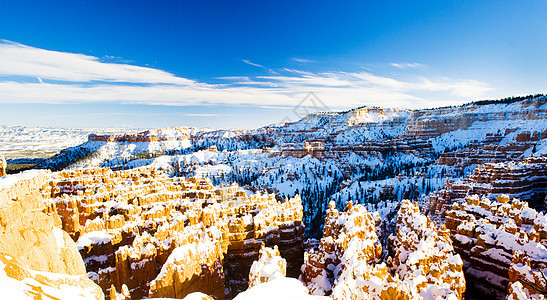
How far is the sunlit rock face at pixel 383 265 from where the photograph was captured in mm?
10359

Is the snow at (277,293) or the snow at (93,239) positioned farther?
the snow at (93,239)

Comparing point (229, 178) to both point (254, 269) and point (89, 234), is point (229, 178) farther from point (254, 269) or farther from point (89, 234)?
point (254, 269)

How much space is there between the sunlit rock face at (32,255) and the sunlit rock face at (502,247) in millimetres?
17858

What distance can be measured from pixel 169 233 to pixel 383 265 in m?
14.5

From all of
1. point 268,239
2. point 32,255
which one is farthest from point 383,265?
point 268,239

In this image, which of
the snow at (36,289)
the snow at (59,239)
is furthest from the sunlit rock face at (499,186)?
the snow at (36,289)

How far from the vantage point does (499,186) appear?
121ft

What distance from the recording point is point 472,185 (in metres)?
37.2

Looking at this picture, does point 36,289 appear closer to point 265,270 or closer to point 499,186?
point 265,270

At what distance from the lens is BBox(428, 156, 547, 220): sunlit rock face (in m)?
35.9

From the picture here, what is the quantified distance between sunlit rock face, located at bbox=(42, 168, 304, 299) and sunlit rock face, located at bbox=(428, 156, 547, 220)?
20.2 m

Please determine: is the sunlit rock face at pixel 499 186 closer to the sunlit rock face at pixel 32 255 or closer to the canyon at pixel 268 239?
the canyon at pixel 268 239

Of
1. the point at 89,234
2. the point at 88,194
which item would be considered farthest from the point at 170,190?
the point at 89,234

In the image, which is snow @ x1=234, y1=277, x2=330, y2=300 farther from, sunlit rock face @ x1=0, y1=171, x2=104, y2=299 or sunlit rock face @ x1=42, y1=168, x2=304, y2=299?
sunlit rock face @ x1=42, y1=168, x2=304, y2=299
